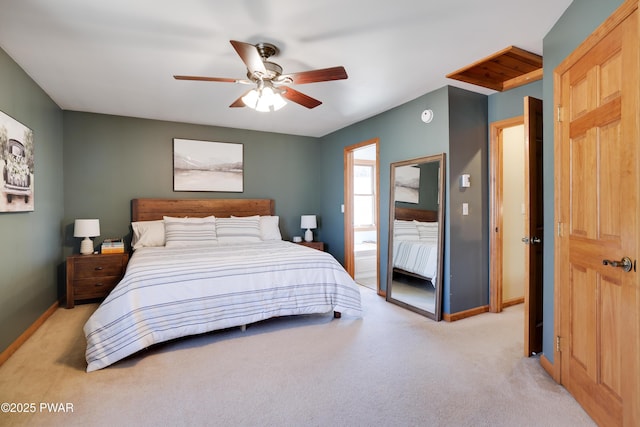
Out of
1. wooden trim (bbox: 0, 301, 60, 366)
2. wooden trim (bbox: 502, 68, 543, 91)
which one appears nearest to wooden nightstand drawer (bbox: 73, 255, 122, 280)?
wooden trim (bbox: 0, 301, 60, 366)

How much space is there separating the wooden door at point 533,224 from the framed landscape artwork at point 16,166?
12.7 ft

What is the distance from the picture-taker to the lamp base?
12.7 feet

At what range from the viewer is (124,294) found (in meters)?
2.49

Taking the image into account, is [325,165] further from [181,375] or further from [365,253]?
[181,375]

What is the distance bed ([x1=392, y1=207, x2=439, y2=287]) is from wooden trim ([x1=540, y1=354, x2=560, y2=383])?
3.96ft

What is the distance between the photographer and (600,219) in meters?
1.71

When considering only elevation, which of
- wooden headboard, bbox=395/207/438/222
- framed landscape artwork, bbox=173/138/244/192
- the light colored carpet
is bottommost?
the light colored carpet

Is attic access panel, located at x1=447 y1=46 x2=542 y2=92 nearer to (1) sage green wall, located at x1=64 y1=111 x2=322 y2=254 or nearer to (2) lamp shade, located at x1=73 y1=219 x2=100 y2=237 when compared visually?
(1) sage green wall, located at x1=64 y1=111 x2=322 y2=254

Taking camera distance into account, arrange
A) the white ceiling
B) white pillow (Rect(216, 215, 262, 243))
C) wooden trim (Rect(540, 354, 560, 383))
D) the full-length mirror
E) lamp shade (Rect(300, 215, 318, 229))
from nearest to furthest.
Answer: the white ceiling
wooden trim (Rect(540, 354, 560, 383))
the full-length mirror
white pillow (Rect(216, 215, 262, 243))
lamp shade (Rect(300, 215, 318, 229))

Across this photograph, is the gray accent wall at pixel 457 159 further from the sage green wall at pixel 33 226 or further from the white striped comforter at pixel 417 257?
the sage green wall at pixel 33 226

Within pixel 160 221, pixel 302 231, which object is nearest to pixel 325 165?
pixel 302 231

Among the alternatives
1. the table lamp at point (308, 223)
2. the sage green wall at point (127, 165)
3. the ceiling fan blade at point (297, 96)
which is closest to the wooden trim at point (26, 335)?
the sage green wall at point (127, 165)

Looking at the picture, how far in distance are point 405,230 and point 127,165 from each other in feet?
12.3

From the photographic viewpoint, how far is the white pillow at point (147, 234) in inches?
161
